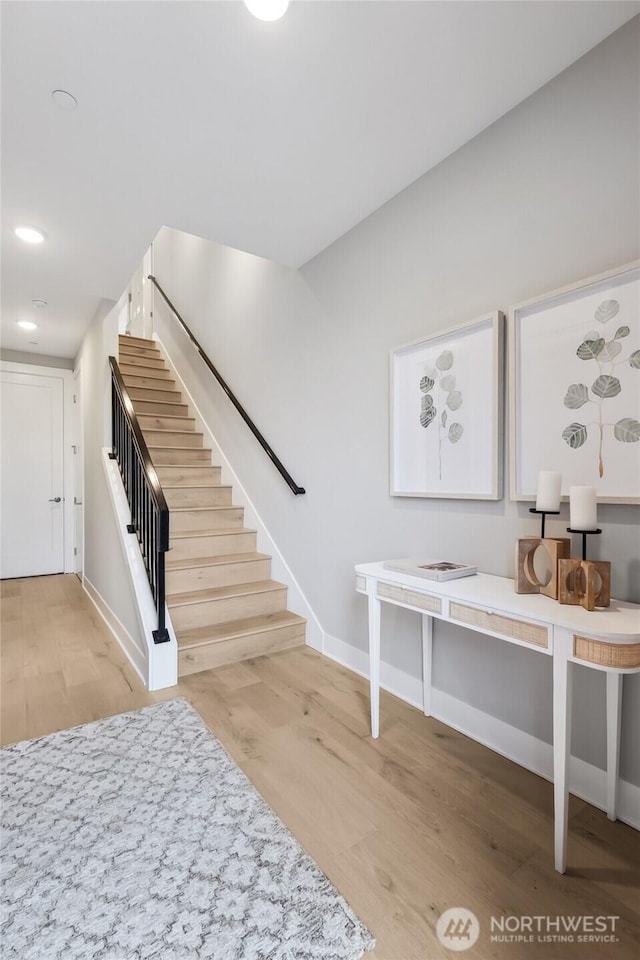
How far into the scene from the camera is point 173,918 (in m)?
1.15

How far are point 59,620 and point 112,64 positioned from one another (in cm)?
347

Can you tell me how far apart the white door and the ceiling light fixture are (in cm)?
489

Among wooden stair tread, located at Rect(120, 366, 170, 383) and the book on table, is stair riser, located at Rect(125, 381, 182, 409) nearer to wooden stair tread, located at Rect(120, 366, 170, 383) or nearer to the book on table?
wooden stair tread, located at Rect(120, 366, 170, 383)

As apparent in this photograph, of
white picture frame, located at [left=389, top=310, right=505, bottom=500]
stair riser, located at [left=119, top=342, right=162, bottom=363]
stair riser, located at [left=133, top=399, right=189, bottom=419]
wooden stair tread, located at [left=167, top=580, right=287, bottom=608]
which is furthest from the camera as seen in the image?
stair riser, located at [left=119, top=342, right=162, bottom=363]

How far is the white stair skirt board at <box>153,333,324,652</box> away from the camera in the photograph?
2.98 meters

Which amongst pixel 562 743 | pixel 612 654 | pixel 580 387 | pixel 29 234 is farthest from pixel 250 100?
pixel 562 743

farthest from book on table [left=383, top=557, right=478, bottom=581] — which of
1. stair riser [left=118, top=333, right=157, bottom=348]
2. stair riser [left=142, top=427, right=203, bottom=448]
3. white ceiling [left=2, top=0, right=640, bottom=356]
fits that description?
stair riser [left=118, top=333, right=157, bottom=348]

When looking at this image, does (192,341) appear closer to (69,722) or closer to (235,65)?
(235,65)

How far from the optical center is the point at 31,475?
5.16 m

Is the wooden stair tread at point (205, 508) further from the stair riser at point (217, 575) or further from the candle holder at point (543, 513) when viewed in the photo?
the candle holder at point (543, 513)

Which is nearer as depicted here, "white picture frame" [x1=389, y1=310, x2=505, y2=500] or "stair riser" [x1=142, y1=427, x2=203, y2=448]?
"white picture frame" [x1=389, y1=310, x2=505, y2=500]

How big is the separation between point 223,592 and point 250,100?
101 inches

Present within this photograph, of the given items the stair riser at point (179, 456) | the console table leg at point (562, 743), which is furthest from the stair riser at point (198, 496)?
the console table leg at point (562, 743)

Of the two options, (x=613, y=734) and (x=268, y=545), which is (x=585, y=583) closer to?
(x=613, y=734)
